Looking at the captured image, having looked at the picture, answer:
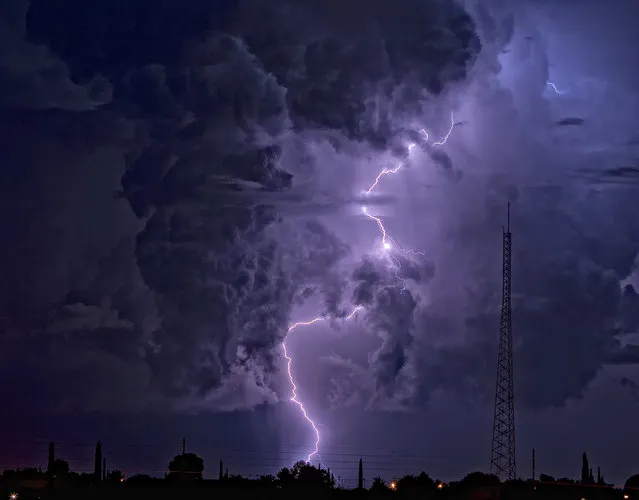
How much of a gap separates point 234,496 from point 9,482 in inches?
1308

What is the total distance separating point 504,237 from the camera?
8400 cm

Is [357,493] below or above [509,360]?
below

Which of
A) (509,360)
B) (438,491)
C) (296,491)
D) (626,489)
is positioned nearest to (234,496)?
(296,491)

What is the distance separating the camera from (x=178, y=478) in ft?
423

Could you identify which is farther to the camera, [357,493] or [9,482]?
[9,482]

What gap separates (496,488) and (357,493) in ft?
66.4

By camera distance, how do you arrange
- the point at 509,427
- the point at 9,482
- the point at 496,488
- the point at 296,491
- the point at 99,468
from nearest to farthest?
the point at 509,427
the point at 496,488
the point at 296,491
the point at 9,482
the point at 99,468

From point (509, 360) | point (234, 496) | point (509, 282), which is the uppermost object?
point (509, 282)

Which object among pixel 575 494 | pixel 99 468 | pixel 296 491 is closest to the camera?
pixel 575 494

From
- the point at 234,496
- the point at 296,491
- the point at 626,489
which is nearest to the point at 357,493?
the point at 296,491

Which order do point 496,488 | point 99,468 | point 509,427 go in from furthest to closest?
1. point 99,468
2. point 496,488
3. point 509,427

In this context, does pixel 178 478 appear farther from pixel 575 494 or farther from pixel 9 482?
pixel 575 494

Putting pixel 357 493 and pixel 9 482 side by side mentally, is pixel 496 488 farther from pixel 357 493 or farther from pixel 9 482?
pixel 9 482

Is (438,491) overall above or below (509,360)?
below
